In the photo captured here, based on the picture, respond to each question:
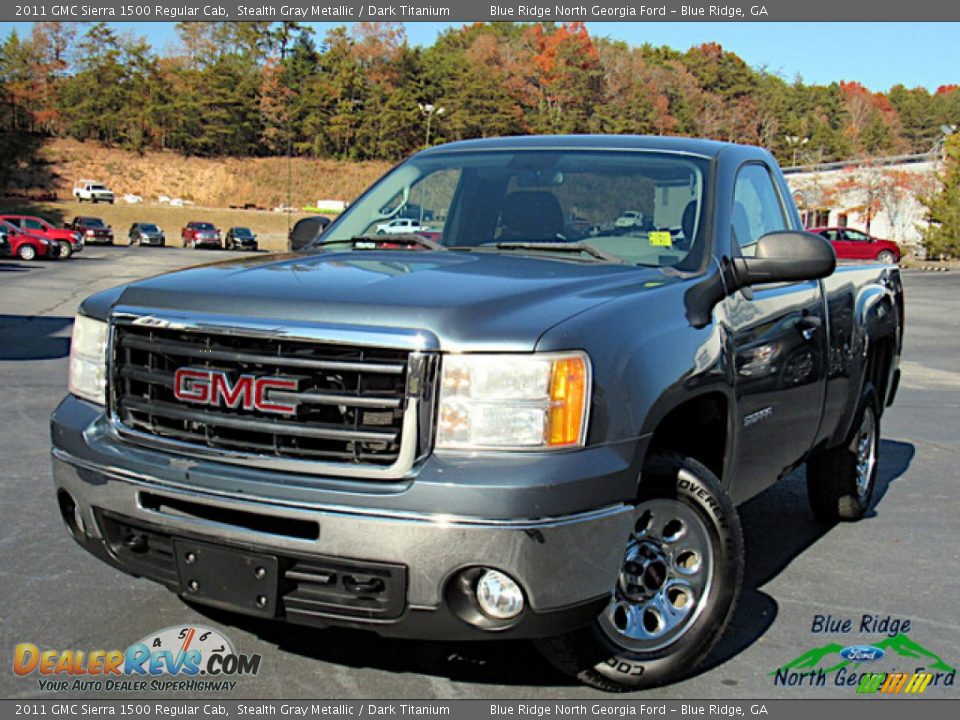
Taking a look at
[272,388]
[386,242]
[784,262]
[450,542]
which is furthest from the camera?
[386,242]

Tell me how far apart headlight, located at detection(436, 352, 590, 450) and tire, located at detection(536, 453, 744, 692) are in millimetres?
554

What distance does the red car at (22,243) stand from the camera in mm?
40250

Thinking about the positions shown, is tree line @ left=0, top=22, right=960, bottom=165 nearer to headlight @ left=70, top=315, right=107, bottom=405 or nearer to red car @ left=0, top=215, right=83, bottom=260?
red car @ left=0, top=215, right=83, bottom=260

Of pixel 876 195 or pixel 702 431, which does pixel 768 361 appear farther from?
pixel 876 195

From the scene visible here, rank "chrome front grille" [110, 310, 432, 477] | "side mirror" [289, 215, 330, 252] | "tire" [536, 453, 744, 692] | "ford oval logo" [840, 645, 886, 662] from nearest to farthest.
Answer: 1. "chrome front grille" [110, 310, 432, 477]
2. "tire" [536, 453, 744, 692]
3. "ford oval logo" [840, 645, 886, 662]
4. "side mirror" [289, 215, 330, 252]

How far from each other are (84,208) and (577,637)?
83.4 metres

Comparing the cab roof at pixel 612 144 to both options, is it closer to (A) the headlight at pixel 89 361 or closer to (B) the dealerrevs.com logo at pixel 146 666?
(A) the headlight at pixel 89 361

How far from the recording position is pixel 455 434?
10.2 ft

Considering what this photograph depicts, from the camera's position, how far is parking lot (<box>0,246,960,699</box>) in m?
3.73

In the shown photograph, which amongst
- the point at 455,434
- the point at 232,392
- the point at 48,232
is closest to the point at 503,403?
the point at 455,434

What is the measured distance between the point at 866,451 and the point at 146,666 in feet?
13.5

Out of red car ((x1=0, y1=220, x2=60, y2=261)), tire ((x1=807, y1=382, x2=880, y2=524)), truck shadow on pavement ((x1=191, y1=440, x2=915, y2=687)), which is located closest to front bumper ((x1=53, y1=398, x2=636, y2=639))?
truck shadow on pavement ((x1=191, y1=440, x2=915, y2=687))

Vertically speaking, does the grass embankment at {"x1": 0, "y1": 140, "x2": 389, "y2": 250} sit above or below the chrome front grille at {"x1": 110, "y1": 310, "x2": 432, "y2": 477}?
below

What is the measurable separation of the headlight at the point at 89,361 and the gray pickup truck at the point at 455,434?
0.01 metres
